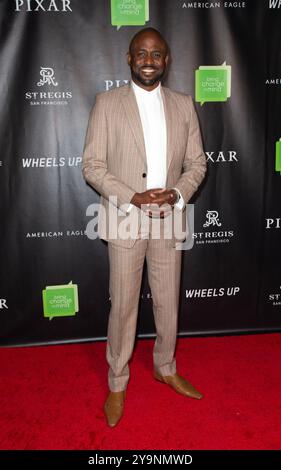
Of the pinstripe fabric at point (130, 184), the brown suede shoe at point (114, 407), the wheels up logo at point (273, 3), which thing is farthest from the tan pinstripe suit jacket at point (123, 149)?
the wheels up logo at point (273, 3)

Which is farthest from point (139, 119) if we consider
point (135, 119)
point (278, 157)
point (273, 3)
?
point (273, 3)

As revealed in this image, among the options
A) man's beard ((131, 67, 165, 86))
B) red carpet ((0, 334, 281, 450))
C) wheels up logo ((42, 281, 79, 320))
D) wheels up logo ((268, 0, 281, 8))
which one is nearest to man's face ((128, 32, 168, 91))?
man's beard ((131, 67, 165, 86))

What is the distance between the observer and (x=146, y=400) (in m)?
2.40

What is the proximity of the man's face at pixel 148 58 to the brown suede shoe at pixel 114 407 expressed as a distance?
1.64 m

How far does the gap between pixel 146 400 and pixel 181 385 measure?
22 cm

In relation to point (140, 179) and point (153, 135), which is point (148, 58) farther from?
point (140, 179)

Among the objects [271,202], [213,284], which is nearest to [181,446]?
[213,284]

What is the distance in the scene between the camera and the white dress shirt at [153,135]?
6.86 ft

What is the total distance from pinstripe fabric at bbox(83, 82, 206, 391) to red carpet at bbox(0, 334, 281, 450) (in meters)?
0.22

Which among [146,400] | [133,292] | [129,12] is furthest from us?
[129,12]

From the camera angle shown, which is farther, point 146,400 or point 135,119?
point 146,400

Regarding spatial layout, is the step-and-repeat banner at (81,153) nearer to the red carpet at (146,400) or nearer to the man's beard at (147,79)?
the red carpet at (146,400)
